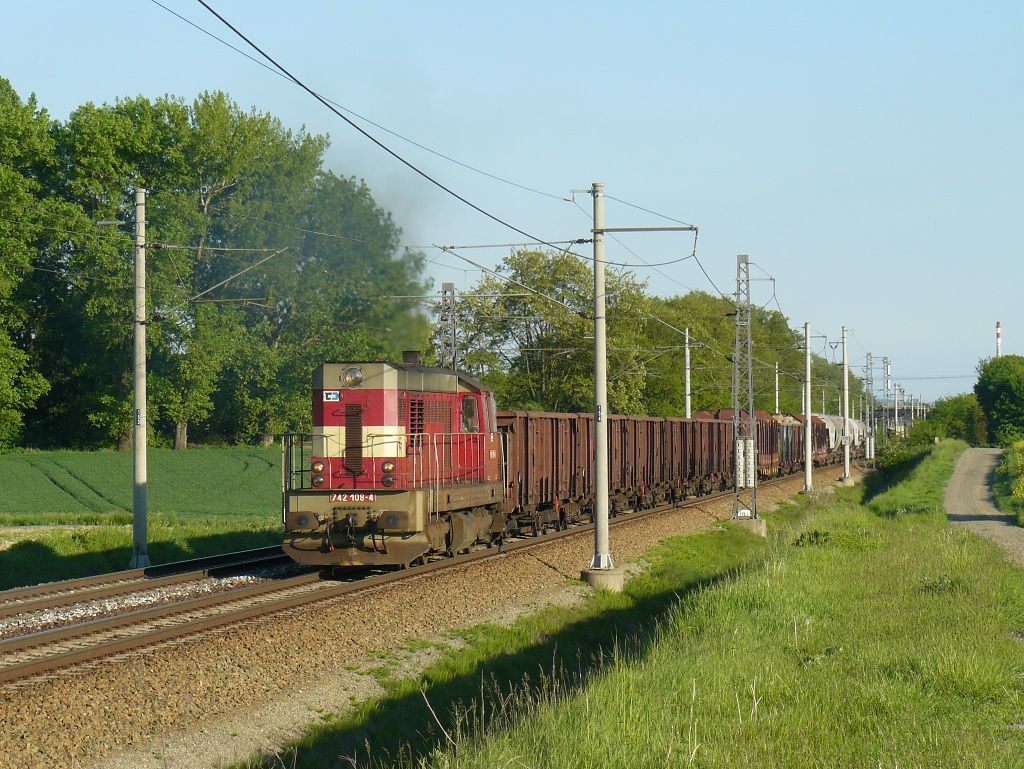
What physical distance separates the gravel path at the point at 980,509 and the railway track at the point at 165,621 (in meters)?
11.2

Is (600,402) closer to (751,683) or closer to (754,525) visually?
(751,683)

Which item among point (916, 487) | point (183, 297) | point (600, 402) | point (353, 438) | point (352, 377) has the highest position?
point (183, 297)

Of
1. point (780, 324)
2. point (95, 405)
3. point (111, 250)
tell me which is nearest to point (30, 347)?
point (95, 405)

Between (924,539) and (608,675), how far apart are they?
1423 centimetres

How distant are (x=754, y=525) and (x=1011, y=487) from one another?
46.4ft

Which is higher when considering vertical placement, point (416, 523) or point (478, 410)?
point (478, 410)

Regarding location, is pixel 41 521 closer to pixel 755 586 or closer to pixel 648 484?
pixel 648 484

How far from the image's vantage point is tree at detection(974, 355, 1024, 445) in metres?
94.4

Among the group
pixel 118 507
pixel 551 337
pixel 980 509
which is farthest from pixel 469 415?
pixel 551 337

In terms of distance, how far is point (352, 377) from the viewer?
61.1 feet

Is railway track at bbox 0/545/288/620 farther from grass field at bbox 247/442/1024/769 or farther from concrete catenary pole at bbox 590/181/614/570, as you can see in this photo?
concrete catenary pole at bbox 590/181/614/570

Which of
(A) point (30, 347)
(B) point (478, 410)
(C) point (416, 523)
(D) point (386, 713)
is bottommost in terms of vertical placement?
(D) point (386, 713)

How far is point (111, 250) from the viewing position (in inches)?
Answer: 1900

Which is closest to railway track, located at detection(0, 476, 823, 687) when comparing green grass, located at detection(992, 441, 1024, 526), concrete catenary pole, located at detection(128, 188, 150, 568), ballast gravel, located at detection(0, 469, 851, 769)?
ballast gravel, located at detection(0, 469, 851, 769)
